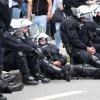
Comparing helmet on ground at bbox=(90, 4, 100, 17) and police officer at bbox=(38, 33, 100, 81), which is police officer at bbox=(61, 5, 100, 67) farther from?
helmet on ground at bbox=(90, 4, 100, 17)

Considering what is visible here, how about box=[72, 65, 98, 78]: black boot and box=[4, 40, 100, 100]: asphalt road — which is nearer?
box=[4, 40, 100, 100]: asphalt road

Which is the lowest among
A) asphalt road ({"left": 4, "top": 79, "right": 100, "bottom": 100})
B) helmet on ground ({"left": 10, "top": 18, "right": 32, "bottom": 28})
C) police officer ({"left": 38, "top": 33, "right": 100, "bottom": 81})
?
asphalt road ({"left": 4, "top": 79, "right": 100, "bottom": 100})

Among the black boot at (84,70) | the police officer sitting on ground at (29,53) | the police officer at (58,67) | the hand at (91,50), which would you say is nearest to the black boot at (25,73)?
the police officer sitting on ground at (29,53)

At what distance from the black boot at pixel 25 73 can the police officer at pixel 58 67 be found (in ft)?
2.01

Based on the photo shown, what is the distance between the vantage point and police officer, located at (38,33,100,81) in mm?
10969

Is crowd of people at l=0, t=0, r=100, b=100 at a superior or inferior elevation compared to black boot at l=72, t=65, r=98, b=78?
superior

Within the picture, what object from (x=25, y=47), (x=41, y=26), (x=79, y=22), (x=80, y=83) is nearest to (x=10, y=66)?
(x=25, y=47)

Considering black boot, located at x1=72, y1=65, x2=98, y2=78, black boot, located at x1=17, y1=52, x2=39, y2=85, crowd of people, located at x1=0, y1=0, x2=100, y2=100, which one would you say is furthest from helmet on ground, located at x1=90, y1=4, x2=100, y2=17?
black boot, located at x1=17, y1=52, x2=39, y2=85

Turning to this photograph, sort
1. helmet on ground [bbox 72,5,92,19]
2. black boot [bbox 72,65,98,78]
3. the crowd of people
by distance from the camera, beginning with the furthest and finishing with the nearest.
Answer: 1. helmet on ground [bbox 72,5,92,19]
2. black boot [bbox 72,65,98,78]
3. the crowd of people

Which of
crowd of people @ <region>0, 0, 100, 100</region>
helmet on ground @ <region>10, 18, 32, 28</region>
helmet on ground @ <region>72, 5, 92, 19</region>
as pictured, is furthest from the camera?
helmet on ground @ <region>72, 5, 92, 19</region>

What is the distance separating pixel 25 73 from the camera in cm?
A: 1032

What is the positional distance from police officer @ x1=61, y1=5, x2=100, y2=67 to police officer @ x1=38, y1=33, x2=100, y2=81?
0.29 metres

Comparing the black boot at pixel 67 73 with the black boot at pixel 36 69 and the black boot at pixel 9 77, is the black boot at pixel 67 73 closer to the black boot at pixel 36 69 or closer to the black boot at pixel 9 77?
the black boot at pixel 36 69

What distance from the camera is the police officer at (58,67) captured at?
36.0 ft
